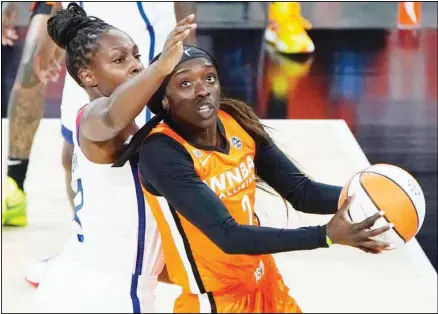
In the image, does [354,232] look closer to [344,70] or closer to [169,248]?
[169,248]

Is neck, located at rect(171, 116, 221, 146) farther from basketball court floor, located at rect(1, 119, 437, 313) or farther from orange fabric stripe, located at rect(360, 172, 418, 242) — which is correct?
basketball court floor, located at rect(1, 119, 437, 313)

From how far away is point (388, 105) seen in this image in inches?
266

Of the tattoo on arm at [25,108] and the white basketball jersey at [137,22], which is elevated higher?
the white basketball jersey at [137,22]

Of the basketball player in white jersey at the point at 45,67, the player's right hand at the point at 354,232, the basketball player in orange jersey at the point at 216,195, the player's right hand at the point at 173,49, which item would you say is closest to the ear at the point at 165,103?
the basketball player in orange jersey at the point at 216,195

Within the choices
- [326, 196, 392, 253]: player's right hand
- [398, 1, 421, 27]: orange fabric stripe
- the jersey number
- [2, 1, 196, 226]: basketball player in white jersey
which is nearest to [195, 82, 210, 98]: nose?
[326, 196, 392, 253]: player's right hand

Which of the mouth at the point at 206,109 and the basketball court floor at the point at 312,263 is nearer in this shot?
the mouth at the point at 206,109

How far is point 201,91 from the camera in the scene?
88.5 inches

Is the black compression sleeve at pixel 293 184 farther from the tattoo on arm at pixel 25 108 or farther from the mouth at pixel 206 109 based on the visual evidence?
the tattoo on arm at pixel 25 108

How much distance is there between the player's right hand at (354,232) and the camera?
212 centimetres

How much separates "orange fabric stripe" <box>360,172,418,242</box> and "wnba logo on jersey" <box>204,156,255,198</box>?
0.27m

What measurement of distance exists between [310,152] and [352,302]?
5.98ft

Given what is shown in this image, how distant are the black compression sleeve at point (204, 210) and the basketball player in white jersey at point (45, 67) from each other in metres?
1.14

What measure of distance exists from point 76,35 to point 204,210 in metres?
0.64

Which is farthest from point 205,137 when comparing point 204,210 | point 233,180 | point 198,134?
point 204,210
